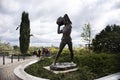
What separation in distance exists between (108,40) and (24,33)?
15780 millimetres

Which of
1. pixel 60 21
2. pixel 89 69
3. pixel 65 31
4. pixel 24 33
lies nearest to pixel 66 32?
pixel 65 31

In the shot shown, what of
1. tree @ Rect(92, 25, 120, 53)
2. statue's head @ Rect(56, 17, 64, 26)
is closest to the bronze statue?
statue's head @ Rect(56, 17, 64, 26)

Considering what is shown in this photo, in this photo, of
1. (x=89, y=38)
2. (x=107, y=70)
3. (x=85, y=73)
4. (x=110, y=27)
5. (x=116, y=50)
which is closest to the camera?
(x=85, y=73)

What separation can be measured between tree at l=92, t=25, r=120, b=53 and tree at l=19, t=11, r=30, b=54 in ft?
42.4

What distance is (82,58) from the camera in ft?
50.2

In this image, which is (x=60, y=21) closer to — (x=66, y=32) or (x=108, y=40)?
(x=66, y=32)

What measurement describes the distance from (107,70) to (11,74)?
566 centimetres

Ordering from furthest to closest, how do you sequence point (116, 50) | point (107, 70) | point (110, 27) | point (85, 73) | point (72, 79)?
point (110, 27), point (116, 50), point (107, 70), point (85, 73), point (72, 79)

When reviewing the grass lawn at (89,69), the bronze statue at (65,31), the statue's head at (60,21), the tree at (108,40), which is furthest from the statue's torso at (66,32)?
the tree at (108,40)

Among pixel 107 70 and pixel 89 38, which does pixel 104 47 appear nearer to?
pixel 89 38

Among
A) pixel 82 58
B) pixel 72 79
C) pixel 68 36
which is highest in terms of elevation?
pixel 68 36

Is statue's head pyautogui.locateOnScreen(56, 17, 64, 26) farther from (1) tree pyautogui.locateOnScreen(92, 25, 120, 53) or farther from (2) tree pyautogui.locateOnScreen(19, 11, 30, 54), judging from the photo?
(2) tree pyautogui.locateOnScreen(19, 11, 30, 54)

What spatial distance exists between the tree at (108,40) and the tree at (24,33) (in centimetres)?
1291

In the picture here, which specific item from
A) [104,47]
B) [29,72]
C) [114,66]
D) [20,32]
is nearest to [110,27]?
[104,47]
